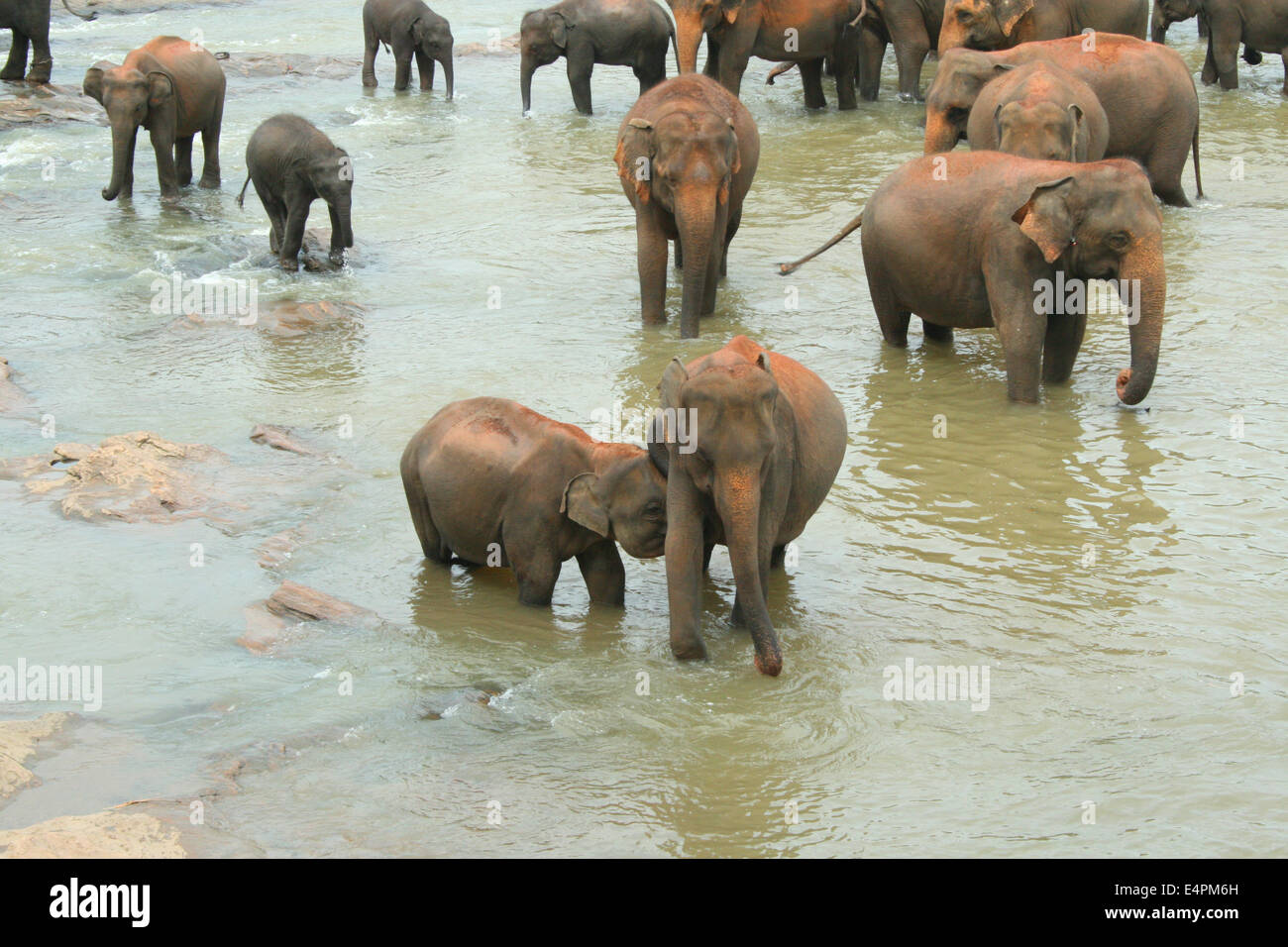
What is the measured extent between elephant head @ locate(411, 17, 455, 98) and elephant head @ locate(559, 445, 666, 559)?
1426 cm

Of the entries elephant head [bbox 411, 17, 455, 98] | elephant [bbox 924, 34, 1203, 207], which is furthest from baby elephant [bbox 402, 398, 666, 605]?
elephant head [bbox 411, 17, 455, 98]

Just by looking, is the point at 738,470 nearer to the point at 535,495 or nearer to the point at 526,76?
the point at 535,495

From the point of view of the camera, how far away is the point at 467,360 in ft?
33.0

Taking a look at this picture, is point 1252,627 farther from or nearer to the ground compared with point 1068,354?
nearer to the ground

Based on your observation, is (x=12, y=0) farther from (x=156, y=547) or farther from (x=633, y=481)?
(x=633, y=481)

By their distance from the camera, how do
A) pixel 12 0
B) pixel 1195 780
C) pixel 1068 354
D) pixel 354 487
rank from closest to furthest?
pixel 1195 780, pixel 354 487, pixel 1068 354, pixel 12 0

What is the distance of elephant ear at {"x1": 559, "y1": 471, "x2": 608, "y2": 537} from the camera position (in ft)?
20.3

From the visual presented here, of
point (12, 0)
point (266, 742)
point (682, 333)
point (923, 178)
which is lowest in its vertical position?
point (266, 742)

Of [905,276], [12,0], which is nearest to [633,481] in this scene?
[905,276]

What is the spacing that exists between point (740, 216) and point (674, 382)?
21.1ft

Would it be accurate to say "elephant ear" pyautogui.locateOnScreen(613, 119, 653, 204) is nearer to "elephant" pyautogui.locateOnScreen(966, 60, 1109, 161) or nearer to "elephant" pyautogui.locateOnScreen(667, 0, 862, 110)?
"elephant" pyautogui.locateOnScreen(966, 60, 1109, 161)

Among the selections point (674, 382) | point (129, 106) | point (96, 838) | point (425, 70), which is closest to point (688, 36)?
point (425, 70)

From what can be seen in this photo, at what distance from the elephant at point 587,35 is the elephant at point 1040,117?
7.60 meters

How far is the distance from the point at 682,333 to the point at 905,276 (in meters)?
1.57
